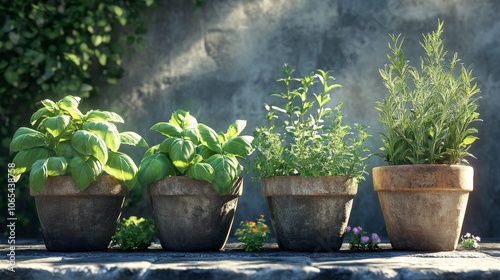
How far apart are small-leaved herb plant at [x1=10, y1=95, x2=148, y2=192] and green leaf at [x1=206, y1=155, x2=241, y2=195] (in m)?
0.33

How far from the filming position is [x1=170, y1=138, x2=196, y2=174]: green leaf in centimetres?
278

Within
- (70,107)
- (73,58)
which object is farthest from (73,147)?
(73,58)

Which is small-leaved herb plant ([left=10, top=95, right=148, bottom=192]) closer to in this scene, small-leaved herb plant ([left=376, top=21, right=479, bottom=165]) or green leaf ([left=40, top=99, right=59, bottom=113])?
green leaf ([left=40, top=99, right=59, bottom=113])

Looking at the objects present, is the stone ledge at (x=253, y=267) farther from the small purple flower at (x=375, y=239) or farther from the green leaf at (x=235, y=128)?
the green leaf at (x=235, y=128)

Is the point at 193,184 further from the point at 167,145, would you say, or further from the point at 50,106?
the point at 50,106

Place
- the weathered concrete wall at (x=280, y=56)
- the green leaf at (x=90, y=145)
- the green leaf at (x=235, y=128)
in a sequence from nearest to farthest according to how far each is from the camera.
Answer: the green leaf at (x=90, y=145) < the green leaf at (x=235, y=128) < the weathered concrete wall at (x=280, y=56)

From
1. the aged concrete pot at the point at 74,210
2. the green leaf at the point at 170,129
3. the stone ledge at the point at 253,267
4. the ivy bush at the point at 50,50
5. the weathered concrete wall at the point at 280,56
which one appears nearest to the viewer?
the stone ledge at the point at 253,267

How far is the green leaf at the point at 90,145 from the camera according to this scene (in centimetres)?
268

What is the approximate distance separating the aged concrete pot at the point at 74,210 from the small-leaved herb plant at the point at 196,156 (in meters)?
0.17

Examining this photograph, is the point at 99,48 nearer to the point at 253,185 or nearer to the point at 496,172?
the point at 253,185

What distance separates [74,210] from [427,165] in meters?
1.42

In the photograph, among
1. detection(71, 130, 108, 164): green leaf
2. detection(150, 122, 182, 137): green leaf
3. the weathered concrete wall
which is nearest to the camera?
detection(71, 130, 108, 164): green leaf

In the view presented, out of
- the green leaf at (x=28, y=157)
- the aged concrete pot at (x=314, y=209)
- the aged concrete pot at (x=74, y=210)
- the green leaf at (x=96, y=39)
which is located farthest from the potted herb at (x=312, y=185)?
the green leaf at (x=96, y=39)

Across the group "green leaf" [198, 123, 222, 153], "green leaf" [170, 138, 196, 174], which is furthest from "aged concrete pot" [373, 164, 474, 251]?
"green leaf" [170, 138, 196, 174]
